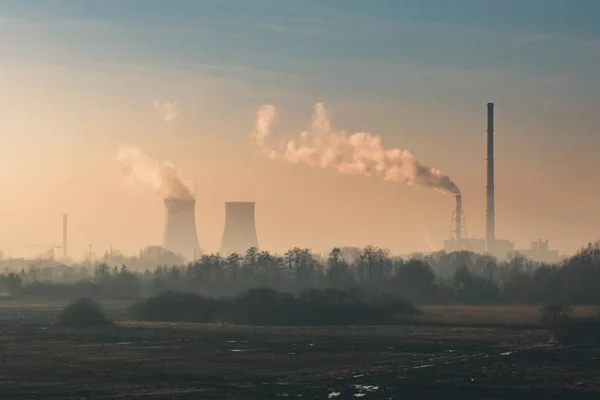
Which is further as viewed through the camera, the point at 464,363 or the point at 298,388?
the point at 464,363

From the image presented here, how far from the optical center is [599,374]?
46.7 m

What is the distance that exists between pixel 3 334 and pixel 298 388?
3038 cm

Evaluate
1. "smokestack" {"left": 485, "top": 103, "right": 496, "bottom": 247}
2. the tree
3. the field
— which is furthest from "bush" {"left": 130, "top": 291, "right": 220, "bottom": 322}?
"smokestack" {"left": 485, "top": 103, "right": 496, "bottom": 247}

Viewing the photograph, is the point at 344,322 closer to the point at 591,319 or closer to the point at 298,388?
the point at 591,319

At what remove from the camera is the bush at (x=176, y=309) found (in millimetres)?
81000

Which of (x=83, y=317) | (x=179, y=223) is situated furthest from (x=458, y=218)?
(x=83, y=317)

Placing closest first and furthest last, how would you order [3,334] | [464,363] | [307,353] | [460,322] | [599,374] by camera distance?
[599,374] → [464,363] → [307,353] → [3,334] → [460,322]

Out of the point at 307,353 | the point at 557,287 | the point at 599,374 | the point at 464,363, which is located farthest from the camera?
the point at 557,287

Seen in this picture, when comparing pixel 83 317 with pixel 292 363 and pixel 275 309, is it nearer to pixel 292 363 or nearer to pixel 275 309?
pixel 275 309

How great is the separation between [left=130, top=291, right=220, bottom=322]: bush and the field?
6066 mm

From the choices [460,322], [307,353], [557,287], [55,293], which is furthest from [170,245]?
[307,353]

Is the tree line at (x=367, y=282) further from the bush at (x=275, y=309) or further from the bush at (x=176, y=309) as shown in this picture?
the bush at (x=176, y=309)

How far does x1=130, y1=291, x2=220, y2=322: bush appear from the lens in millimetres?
81000

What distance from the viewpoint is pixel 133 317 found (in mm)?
82375
